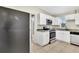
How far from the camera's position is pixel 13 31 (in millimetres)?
829

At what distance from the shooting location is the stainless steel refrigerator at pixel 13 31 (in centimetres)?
74

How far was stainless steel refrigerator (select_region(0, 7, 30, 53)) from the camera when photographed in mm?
740

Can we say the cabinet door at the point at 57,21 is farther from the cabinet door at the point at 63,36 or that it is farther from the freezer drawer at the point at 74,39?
the freezer drawer at the point at 74,39

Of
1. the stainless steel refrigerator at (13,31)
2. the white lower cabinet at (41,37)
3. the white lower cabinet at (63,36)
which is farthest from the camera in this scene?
the white lower cabinet at (63,36)

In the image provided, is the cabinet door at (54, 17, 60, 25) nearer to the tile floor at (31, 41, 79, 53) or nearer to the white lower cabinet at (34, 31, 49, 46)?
the white lower cabinet at (34, 31, 49, 46)

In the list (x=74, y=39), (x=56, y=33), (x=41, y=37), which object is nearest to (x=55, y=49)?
(x=41, y=37)

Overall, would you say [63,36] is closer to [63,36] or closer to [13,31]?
[63,36]

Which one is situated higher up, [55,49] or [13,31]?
[13,31]

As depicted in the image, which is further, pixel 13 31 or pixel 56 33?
pixel 56 33

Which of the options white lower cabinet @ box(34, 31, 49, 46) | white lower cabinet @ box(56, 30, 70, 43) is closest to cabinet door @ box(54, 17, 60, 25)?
white lower cabinet @ box(56, 30, 70, 43)

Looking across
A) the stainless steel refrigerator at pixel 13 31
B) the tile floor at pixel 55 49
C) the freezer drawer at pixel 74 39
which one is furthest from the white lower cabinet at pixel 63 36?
the stainless steel refrigerator at pixel 13 31

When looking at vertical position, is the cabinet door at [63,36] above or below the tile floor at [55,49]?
above
